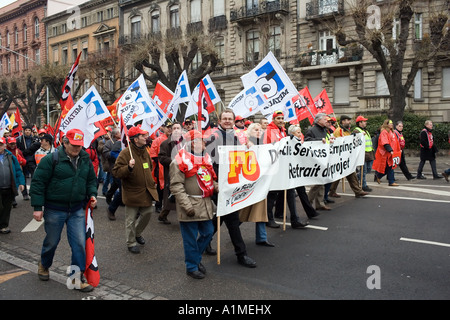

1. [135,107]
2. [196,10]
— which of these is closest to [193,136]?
[135,107]

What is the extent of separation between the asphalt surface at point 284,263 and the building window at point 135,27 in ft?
124

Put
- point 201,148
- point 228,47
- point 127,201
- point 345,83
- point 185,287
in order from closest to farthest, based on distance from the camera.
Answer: point 185,287, point 201,148, point 127,201, point 345,83, point 228,47

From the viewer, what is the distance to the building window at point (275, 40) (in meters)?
32.9

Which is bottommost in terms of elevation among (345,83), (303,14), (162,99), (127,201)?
(127,201)

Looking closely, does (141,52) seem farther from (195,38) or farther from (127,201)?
(127,201)

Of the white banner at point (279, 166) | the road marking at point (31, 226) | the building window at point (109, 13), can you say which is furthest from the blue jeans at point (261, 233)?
the building window at point (109, 13)

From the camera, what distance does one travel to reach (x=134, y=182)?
625 cm

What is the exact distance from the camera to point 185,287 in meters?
4.77

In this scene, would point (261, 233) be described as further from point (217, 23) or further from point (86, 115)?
point (217, 23)

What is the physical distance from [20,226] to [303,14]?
27.6 metres

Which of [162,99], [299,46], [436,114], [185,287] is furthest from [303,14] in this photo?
[185,287]

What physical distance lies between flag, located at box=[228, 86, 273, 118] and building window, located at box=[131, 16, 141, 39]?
118ft

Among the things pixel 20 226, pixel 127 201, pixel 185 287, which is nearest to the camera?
pixel 185 287

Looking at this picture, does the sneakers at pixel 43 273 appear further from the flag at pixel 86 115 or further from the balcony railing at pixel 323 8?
the balcony railing at pixel 323 8
